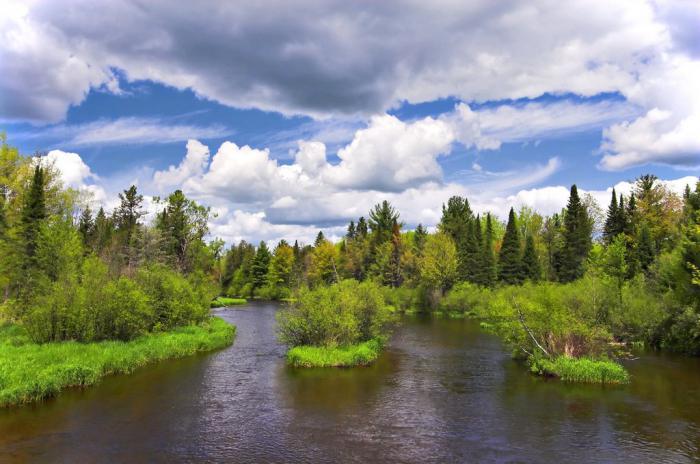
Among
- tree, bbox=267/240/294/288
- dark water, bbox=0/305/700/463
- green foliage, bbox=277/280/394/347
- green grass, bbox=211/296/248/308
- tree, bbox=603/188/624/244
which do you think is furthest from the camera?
tree, bbox=267/240/294/288

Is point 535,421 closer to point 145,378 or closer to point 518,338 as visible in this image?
point 518,338

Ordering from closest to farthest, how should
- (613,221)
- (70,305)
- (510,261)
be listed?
(70,305) < (613,221) < (510,261)

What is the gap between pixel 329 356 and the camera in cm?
3253

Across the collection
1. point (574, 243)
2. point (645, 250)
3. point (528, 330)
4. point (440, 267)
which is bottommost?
point (528, 330)

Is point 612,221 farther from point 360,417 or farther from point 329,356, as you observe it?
point 360,417

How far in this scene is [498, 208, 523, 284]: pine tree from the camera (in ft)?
265

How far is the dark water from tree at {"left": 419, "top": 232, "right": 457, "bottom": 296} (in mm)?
48765

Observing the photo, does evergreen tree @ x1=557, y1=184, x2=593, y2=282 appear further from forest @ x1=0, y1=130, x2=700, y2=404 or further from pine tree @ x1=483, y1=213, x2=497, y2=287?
pine tree @ x1=483, y1=213, x2=497, y2=287

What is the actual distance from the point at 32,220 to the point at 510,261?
220ft

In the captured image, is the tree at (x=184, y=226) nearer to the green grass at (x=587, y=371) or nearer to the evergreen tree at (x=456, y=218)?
the evergreen tree at (x=456, y=218)

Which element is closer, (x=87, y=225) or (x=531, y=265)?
(x=531, y=265)

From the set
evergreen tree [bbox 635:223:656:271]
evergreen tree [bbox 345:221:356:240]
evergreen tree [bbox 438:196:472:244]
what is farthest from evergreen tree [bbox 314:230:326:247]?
evergreen tree [bbox 635:223:656:271]

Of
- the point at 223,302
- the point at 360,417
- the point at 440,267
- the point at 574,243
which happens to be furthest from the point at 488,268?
the point at 360,417

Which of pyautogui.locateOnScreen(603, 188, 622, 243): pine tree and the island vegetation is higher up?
pyautogui.locateOnScreen(603, 188, 622, 243): pine tree
